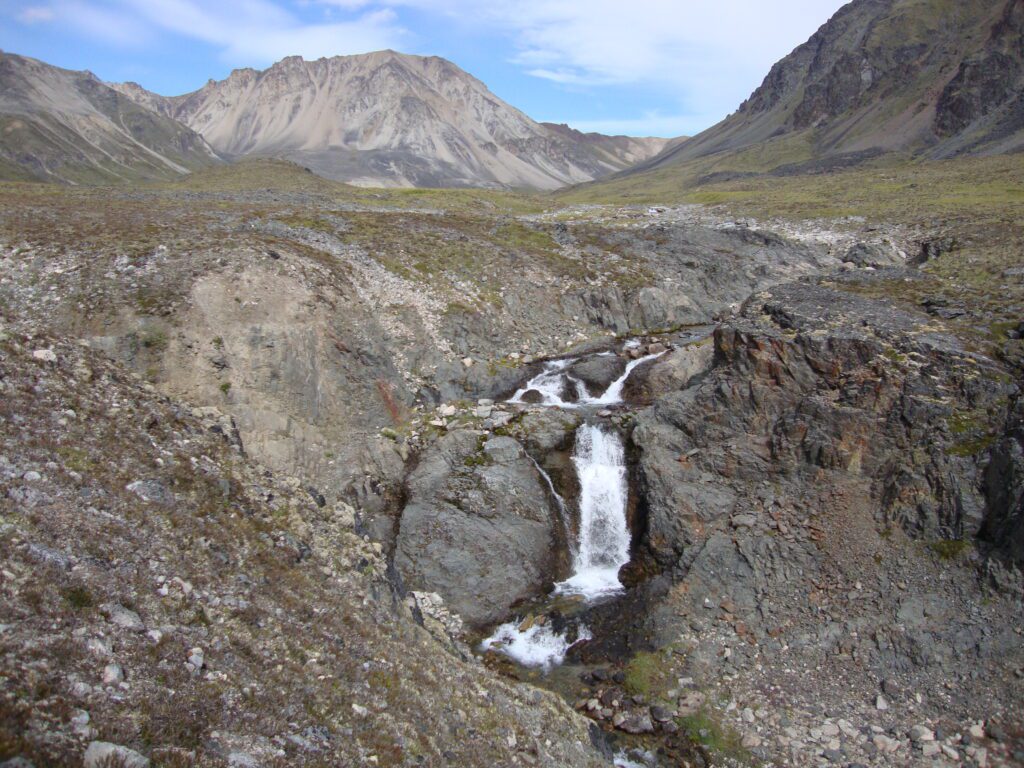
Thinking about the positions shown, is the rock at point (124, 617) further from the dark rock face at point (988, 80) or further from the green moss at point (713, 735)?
the dark rock face at point (988, 80)

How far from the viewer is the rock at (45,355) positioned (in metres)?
16.8

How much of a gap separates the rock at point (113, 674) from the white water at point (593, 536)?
65.7ft

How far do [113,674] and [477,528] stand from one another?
23208 mm

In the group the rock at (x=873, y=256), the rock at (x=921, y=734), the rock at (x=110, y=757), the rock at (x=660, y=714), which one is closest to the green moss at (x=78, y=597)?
the rock at (x=110, y=757)

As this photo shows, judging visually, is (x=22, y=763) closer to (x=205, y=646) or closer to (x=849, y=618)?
(x=205, y=646)

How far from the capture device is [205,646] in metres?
11.8

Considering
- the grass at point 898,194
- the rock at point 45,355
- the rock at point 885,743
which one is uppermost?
the grass at point 898,194

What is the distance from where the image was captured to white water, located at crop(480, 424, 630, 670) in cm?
2798

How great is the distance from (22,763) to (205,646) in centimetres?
491

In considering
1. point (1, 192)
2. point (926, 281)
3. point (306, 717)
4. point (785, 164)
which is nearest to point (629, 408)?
point (926, 281)

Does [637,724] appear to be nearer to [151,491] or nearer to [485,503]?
[485,503]

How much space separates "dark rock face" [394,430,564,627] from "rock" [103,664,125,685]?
2121 centimetres

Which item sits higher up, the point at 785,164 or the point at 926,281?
the point at 785,164

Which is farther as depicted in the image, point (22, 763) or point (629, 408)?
point (629, 408)
